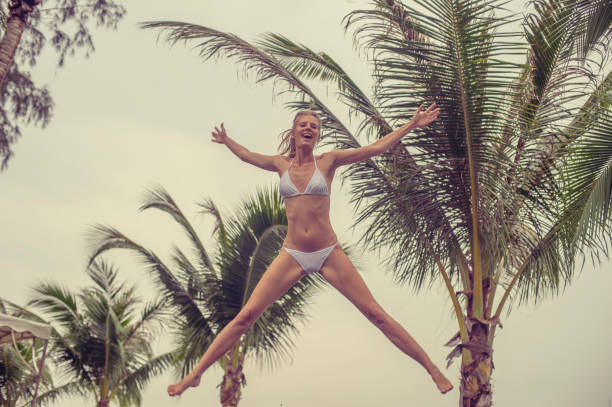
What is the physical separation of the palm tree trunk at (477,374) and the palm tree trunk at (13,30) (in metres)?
7.25

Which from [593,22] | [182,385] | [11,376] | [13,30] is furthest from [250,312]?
[11,376]

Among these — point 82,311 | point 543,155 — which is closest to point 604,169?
point 543,155

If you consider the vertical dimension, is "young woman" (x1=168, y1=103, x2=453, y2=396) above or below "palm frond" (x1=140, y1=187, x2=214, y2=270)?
below

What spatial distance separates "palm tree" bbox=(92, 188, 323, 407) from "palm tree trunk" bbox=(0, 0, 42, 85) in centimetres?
334

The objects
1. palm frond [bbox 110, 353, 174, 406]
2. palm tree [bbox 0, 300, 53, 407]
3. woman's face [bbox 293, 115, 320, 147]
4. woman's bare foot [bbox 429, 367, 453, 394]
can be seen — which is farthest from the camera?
palm frond [bbox 110, 353, 174, 406]

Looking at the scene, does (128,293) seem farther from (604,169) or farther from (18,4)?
(604,169)

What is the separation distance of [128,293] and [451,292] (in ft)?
36.9

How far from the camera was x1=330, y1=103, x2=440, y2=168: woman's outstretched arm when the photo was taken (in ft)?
13.2

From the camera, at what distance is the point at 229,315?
37.3 feet

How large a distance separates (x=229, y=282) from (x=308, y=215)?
7529 mm

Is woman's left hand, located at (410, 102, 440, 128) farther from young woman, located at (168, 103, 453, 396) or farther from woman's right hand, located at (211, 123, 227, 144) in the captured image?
woman's right hand, located at (211, 123, 227, 144)

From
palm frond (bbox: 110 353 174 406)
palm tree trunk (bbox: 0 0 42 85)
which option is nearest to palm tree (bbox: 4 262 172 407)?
palm frond (bbox: 110 353 174 406)

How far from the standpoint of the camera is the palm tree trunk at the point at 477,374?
6695 mm

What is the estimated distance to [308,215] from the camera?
4.04 metres
